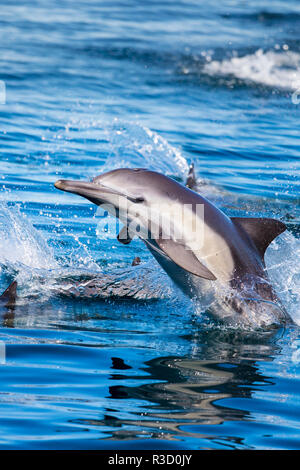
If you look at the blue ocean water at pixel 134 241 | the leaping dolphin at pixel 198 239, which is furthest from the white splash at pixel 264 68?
the leaping dolphin at pixel 198 239

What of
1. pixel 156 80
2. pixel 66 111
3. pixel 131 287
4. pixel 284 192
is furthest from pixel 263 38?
pixel 131 287

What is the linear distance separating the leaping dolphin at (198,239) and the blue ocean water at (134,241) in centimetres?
34

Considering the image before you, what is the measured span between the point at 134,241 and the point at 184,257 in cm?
445

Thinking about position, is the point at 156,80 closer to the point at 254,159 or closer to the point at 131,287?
the point at 254,159

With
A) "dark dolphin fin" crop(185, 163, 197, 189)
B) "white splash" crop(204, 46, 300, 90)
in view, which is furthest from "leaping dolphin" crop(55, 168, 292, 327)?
"white splash" crop(204, 46, 300, 90)

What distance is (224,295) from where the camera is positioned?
7812 mm

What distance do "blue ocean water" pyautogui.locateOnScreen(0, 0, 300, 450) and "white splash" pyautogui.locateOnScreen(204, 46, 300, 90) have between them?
0.36 feet

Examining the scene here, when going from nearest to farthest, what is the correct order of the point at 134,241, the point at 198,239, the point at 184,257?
1. the point at 184,257
2. the point at 198,239
3. the point at 134,241

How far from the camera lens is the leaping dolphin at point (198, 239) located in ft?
23.9

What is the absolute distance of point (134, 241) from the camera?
1155 cm

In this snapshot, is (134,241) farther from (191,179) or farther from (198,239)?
(198,239)

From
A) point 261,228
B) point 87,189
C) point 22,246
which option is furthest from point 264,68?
point 87,189

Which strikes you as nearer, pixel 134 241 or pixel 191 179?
pixel 134 241

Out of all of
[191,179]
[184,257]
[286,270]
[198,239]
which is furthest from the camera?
[191,179]
